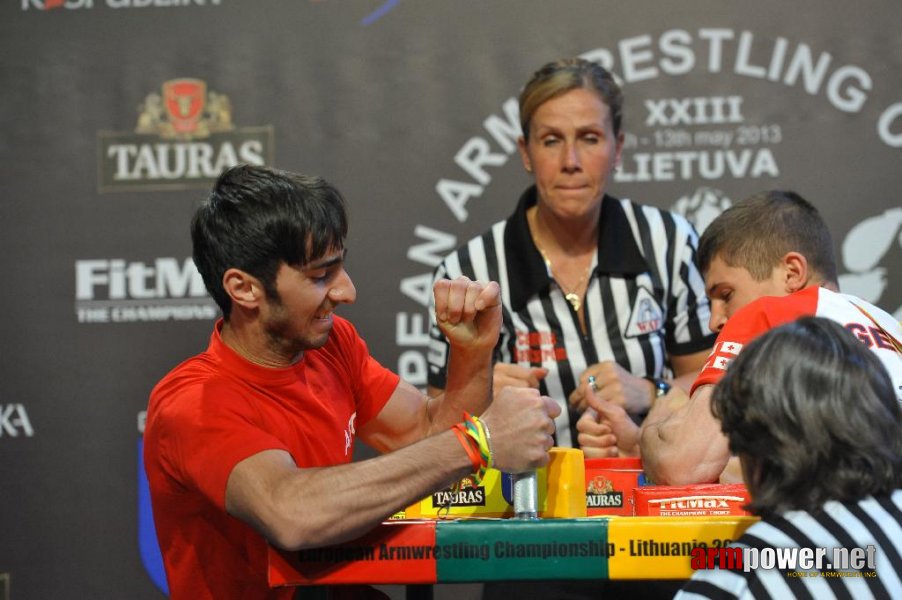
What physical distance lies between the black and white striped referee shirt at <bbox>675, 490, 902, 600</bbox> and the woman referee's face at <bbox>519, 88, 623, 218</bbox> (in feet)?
5.82

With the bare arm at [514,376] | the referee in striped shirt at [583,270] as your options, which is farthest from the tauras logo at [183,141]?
the bare arm at [514,376]

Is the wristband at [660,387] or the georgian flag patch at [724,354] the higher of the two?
the georgian flag patch at [724,354]

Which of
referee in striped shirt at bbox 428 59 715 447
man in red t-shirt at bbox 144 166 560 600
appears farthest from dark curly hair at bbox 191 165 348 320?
referee in striped shirt at bbox 428 59 715 447

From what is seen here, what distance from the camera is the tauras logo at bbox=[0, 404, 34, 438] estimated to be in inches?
148

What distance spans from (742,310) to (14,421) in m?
2.61

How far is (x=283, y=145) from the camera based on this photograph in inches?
148

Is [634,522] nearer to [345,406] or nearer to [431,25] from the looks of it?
[345,406]

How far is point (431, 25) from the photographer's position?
3750mm

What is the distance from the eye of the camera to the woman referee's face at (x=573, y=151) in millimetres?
3084

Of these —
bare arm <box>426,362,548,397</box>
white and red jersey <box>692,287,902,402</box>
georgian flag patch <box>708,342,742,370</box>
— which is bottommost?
bare arm <box>426,362,548,397</box>

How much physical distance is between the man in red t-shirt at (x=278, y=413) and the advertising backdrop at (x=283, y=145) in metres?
1.48

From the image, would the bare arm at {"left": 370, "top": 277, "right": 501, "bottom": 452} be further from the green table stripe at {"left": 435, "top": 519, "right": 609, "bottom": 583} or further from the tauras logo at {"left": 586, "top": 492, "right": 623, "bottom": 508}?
the green table stripe at {"left": 435, "top": 519, "right": 609, "bottom": 583}

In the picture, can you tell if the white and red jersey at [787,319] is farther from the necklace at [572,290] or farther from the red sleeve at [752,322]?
the necklace at [572,290]

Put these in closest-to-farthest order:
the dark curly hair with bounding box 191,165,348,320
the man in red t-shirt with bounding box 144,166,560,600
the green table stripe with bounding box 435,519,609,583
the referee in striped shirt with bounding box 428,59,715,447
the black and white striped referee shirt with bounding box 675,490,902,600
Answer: the black and white striped referee shirt with bounding box 675,490,902,600
the green table stripe with bounding box 435,519,609,583
the man in red t-shirt with bounding box 144,166,560,600
the dark curly hair with bounding box 191,165,348,320
the referee in striped shirt with bounding box 428,59,715,447
